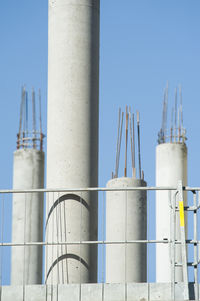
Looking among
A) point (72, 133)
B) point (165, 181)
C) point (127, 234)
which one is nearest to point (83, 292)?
point (72, 133)

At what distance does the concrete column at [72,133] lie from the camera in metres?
11.5

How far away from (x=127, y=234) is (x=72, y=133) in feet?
14.0

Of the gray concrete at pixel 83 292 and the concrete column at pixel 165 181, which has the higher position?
the concrete column at pixel 165 181

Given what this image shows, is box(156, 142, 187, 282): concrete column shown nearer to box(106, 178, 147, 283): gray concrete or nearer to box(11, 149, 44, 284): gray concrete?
box(11, 149, 44, 284): gray concrete

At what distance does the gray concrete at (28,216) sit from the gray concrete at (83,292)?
38.2 feet

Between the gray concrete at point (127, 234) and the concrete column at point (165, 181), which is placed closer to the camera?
the gray concrete at point (127, 234)

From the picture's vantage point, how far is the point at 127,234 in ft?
50.8

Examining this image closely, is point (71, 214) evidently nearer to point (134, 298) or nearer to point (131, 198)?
point (134, 298)

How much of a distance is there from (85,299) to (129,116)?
801cm

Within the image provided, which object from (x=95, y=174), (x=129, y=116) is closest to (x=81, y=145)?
(x=95, y=174)

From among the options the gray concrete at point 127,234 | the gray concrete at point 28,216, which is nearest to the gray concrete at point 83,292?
the gray concrete at point 127,234

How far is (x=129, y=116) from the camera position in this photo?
17.5m

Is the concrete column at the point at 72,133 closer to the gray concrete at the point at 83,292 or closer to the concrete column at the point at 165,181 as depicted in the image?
the gray concrete at the point at 83,292

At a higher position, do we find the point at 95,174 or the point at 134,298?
the point at 95,174
